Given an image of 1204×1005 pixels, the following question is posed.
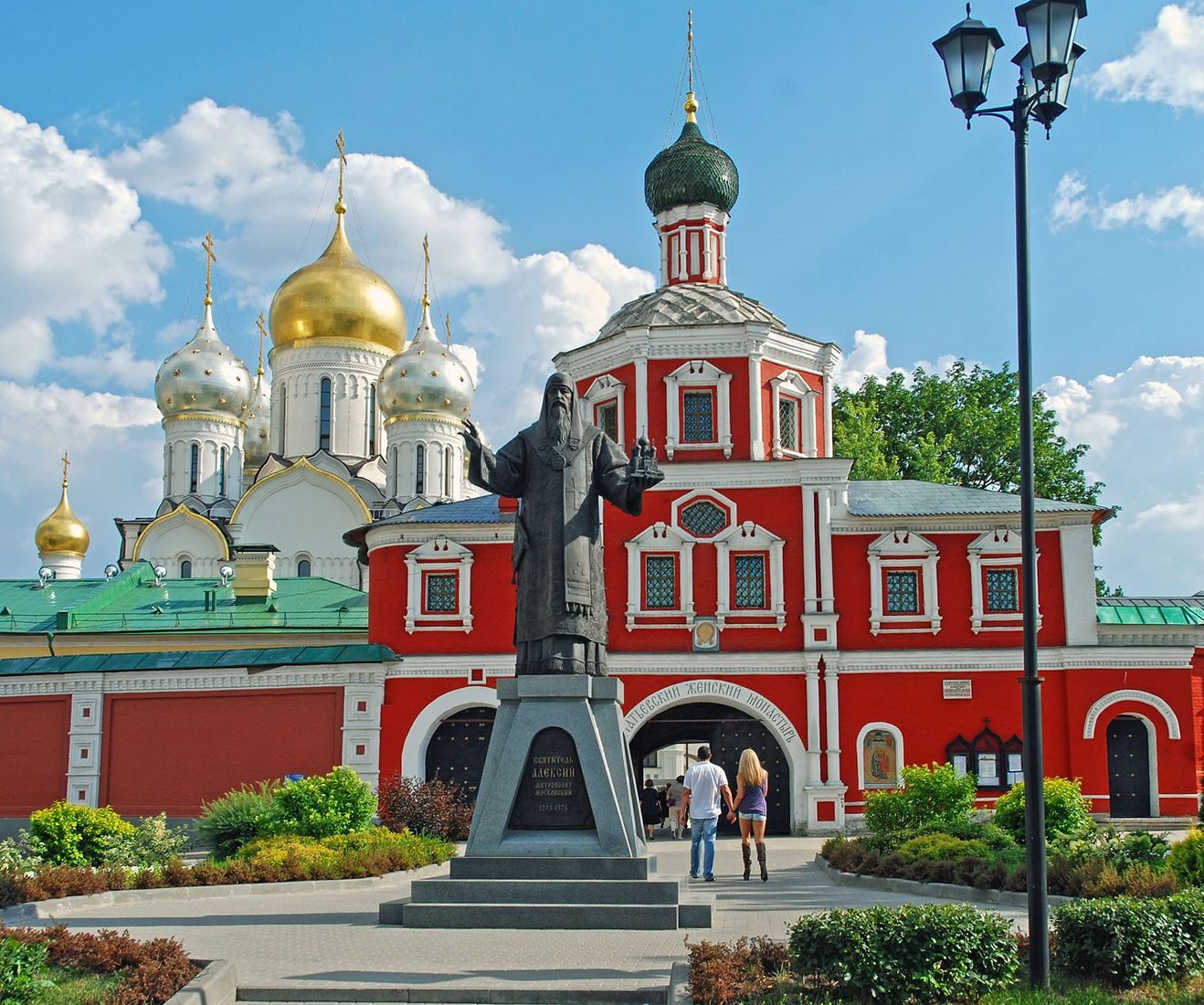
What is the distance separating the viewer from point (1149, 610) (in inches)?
1086

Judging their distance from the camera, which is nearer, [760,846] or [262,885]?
[262,885]

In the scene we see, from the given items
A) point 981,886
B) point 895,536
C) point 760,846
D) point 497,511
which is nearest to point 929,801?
point 760,846

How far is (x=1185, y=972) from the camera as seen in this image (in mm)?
8195

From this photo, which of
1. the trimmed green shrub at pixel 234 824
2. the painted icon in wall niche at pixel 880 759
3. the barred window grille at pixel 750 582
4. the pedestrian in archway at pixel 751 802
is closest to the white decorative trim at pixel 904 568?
the painted icon in wall niche at pixel 880 759

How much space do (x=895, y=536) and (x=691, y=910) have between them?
16.5 m

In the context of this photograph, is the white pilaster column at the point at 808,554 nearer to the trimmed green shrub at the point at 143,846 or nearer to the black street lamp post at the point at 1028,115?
the trimmed green shrub at the point at 143,846

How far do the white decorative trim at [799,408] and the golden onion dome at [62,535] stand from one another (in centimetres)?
3303

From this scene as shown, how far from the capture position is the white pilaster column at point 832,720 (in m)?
25.5

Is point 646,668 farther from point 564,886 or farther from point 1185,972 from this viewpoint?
point 1185,972

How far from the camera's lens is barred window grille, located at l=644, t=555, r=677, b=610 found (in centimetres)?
2638

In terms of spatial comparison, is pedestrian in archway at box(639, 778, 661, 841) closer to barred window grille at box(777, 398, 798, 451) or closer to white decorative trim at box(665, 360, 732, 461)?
white decorative trim at box(665, 360, 732, 461)

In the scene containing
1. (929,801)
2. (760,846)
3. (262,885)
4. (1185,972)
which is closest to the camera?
(1185,972)

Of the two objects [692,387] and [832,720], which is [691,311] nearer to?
[692,387]

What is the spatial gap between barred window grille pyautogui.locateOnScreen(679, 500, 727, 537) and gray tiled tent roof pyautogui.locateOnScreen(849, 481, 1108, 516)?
243cm
